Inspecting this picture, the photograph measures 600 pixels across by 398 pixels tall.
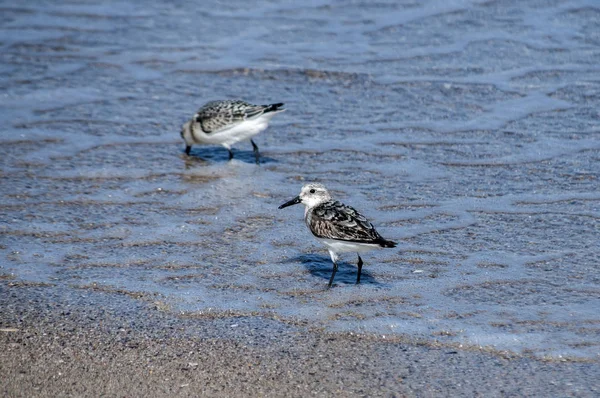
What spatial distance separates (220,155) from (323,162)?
5.71 ft

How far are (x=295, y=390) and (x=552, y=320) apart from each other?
7.12 ft

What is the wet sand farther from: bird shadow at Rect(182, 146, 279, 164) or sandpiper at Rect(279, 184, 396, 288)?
bird shadow at Rect(182, 146, 279, 164)

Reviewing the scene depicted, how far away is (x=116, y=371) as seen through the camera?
6.41m

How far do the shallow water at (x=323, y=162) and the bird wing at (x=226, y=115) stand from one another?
0.48 m

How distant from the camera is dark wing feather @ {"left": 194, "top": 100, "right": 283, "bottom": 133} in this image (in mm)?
11375

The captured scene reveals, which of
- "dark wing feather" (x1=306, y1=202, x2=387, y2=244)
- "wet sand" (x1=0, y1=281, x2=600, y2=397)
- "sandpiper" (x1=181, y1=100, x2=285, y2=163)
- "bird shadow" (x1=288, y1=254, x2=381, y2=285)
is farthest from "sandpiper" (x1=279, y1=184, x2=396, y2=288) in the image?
"sandpiper" (x1=181, y1=100, x2=285, y2=163)

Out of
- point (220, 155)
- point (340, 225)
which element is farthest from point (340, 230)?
point (220, 155)

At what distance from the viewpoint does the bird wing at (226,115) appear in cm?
1139

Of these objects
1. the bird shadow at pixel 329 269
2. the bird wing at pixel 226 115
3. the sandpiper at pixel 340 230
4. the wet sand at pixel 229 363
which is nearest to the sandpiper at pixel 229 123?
the bird wing at pixel 226 115

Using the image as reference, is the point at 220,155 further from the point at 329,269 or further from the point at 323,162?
the point at 329,269

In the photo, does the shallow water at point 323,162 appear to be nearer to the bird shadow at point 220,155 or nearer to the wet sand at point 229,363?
the bird shadow at point 220,155

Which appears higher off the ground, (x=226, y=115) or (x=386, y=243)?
(x=386, y=243)

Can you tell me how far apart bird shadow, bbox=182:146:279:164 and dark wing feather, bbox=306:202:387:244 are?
10.5 ft

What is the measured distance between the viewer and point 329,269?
845cm
